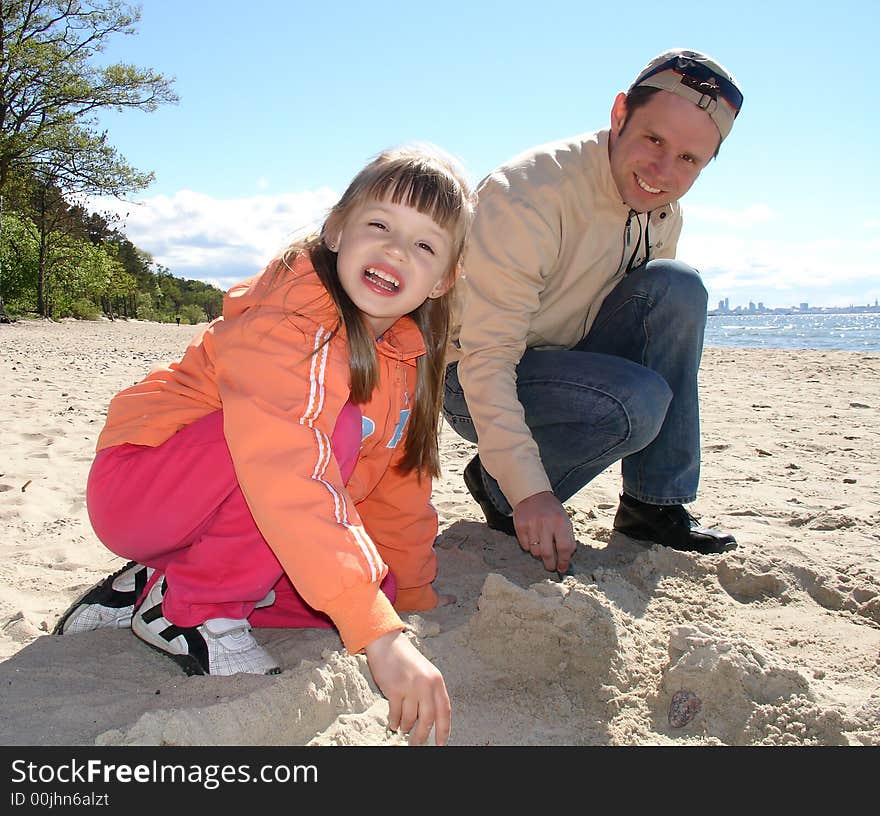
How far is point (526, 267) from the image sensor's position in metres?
2.41

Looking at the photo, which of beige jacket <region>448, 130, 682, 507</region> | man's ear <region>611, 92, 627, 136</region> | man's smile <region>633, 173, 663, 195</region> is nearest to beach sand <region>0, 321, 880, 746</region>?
beige jacket <region>448, 130, 682, 507</region>

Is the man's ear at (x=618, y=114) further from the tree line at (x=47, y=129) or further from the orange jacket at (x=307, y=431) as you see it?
the tree line at (x=47, y=129)

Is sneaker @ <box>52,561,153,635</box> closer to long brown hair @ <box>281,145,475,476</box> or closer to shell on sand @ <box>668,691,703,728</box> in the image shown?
long brown hair @ <box>281,145,475,476</box>

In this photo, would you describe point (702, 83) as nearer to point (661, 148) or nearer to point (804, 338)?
point (661, 148)

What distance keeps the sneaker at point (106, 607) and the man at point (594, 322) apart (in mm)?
1023

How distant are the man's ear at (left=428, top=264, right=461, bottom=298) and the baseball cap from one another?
91 cm

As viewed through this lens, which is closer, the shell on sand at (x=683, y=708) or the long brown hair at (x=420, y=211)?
the shell on sand at (x=683, y=708)

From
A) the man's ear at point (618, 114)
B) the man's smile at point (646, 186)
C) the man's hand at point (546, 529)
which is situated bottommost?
the man's hand at point (546, 529)

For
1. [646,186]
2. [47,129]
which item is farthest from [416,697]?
[47,129]

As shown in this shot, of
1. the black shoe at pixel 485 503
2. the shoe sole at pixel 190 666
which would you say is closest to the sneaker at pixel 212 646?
the shoe sole at pixel 190 666

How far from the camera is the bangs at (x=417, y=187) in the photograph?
183 centimetres

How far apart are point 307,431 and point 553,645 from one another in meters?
0.79
